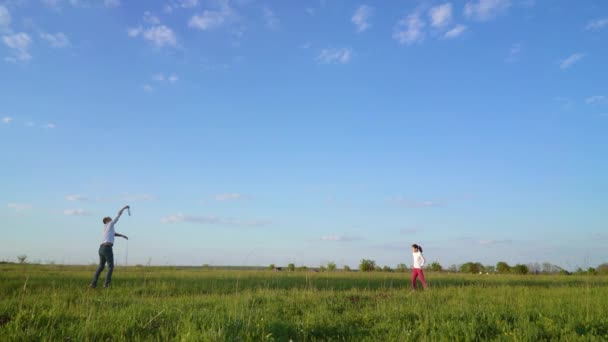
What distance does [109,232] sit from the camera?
14195 millimetres

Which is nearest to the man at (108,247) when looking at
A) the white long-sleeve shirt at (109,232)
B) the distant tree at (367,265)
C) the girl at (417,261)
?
the white long-sleeve shirt at (109,232)

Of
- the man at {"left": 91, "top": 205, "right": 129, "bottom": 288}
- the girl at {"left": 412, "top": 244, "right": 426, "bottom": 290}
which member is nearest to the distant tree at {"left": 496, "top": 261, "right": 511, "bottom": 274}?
the girl at {"left": 412, "top": 244, "right": 426, "bottom": 290}

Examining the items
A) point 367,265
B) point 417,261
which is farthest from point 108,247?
point 367,265

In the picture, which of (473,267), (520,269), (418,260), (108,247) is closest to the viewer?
(108,247)

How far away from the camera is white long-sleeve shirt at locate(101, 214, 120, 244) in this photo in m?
14.1

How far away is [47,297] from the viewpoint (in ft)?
35.1

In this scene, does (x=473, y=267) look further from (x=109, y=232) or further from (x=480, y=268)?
(x=109, y=232)

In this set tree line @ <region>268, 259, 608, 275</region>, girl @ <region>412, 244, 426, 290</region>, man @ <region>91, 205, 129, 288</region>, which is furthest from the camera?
tree line @ <region>268, 259, 608, 275</region>

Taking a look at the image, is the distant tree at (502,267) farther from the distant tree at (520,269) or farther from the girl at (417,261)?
the girl at (417,261)

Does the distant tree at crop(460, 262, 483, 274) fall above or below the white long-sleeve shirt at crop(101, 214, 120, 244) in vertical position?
below

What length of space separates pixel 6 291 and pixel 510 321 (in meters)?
14.6

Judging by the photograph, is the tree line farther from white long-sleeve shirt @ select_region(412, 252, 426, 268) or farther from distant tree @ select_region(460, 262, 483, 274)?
white long-sleeve shirt @ select_region(412, 252, 426, 268)

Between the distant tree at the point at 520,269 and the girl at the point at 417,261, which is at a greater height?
the girl at the point at 417,261

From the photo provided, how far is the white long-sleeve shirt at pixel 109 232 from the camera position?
14067 millimetres
